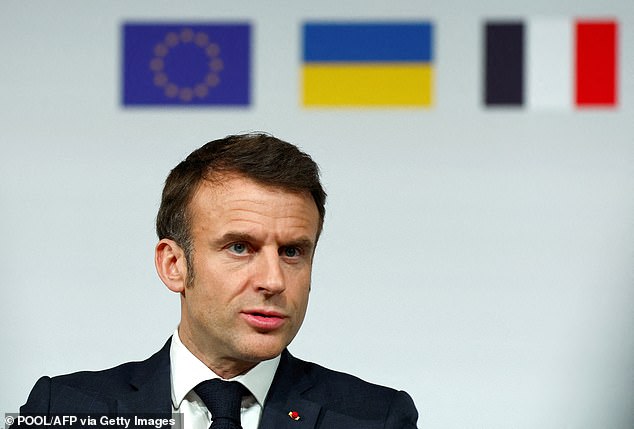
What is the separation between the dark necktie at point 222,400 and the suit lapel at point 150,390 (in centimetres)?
8

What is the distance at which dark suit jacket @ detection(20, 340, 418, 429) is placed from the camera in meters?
2.53

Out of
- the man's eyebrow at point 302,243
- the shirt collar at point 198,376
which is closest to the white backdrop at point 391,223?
the shirt collar at point 198,376

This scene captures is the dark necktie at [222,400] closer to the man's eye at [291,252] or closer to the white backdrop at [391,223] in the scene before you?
the man's eye at [291,252]

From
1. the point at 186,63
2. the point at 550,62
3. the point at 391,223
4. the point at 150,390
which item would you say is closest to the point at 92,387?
the point at 150,390

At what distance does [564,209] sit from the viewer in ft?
12.9

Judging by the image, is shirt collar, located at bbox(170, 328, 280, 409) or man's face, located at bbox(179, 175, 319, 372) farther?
shirt collar, located at bbox(170, 328, 280, 409)

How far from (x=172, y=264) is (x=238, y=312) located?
0.26 meters

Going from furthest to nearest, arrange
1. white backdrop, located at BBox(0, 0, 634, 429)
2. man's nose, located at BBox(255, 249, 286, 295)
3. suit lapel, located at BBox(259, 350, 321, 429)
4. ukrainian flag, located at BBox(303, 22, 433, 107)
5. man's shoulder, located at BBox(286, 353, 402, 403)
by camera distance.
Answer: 1. ukrainian flag, located at BBox(303, 22, 433, 107)
2. white backdrop, located at BBox(0, 0, 634, 429)
3. man's shoulder, located at BBox(286, 353, 402, 403)
4. suit lapel, located at BBox(259, 350, 321, 429)
5. man's nose, located at BBox(255, 249, 286, 295)

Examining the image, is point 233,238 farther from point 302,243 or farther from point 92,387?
point 92,387

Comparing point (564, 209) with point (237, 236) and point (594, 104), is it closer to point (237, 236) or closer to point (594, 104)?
point (594, 104)

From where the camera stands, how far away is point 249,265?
2.44 meters

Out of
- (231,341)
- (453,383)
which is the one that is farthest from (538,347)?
(231,341)

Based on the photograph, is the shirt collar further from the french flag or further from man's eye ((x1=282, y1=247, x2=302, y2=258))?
the french flag

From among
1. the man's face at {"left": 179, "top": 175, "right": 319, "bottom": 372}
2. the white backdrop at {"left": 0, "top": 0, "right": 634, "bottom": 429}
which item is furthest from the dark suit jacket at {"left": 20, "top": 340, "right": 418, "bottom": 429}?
the white backdrop at {"left": 0, "top": 0, "right": 634, "bottom": 429}
